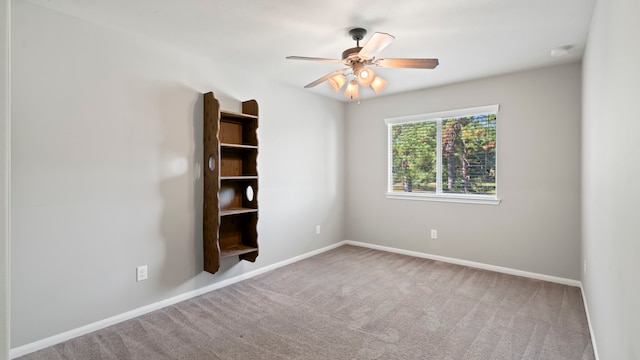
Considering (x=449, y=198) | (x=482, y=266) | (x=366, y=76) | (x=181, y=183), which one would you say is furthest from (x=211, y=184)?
(x=482, y=266)

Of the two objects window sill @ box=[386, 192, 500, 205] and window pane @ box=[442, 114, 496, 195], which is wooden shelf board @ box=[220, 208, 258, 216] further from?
window pane @ box=[442, 114, 496, 195]

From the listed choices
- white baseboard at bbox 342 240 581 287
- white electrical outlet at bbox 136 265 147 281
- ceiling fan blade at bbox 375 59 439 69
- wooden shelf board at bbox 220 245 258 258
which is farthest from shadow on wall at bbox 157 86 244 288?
white baseboard at bbox 342 240 581 287

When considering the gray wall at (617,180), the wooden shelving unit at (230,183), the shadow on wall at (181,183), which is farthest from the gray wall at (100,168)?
the gray wall at (617,180)

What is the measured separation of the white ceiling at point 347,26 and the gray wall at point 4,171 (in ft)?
5.31

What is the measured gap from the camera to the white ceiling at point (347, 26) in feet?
7.40

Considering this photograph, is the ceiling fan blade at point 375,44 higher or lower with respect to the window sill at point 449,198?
higher

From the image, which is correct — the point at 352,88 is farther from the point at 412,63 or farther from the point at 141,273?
the point at 141,273

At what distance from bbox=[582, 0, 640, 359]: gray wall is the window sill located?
1.83 meters

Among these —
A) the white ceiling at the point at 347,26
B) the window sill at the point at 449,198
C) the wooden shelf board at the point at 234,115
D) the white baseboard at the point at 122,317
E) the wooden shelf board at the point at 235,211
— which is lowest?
the white baseboard at the point at 122,317

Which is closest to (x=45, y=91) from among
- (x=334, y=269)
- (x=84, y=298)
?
(x=84, y=298)

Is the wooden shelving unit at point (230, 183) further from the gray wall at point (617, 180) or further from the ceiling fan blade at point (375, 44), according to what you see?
the gray wall at point (617, 180)

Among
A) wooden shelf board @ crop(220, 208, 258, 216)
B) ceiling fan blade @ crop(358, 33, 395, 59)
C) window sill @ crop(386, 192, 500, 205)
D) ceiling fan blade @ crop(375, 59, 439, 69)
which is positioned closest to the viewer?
ceiling fan blade @ crop(358, 33, 395, 59)

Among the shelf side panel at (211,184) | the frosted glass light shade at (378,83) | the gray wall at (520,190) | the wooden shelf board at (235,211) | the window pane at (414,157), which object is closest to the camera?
the frosted glass light shade at (378,83)

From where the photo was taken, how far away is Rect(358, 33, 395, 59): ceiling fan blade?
85.2 inches
